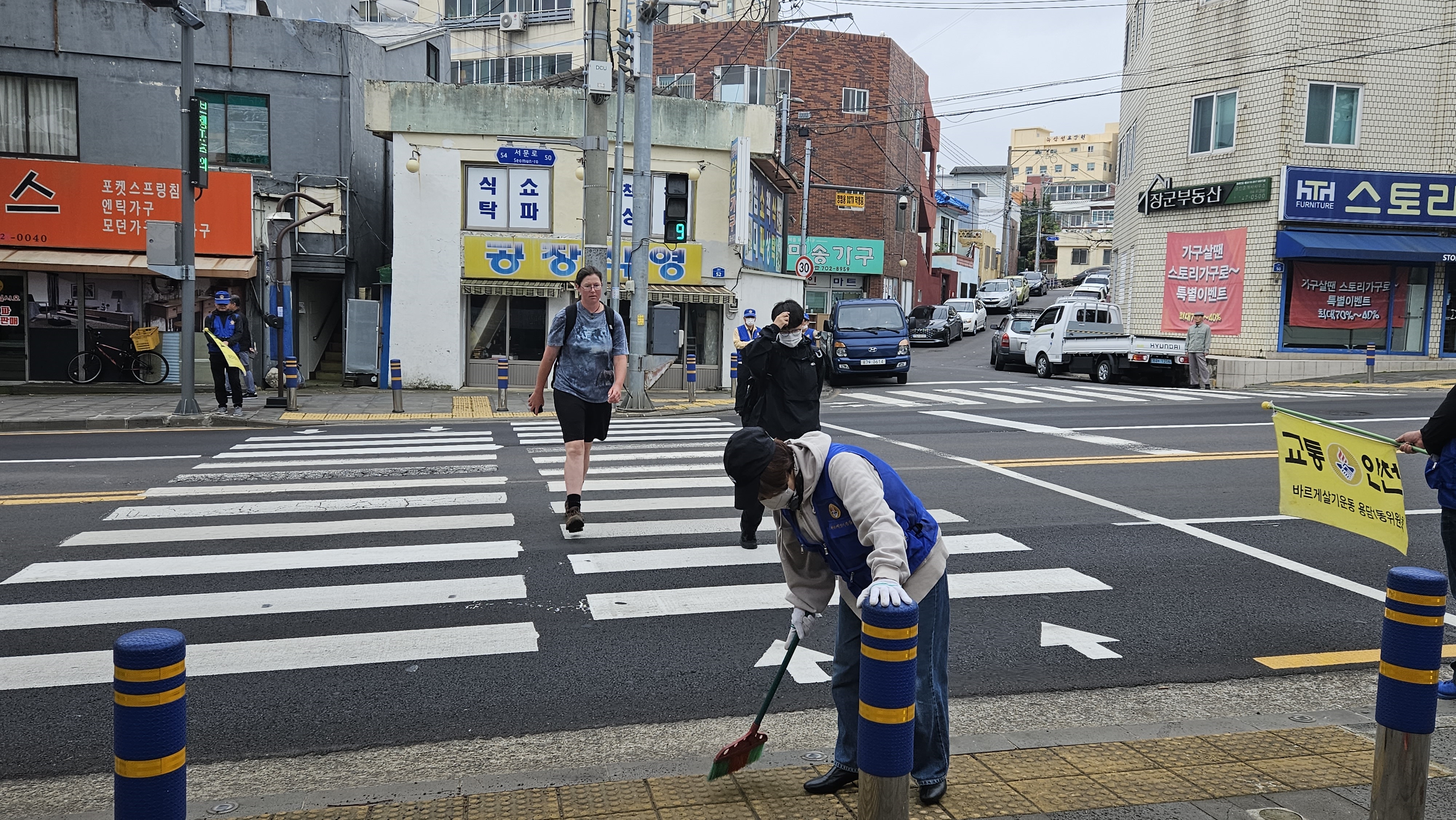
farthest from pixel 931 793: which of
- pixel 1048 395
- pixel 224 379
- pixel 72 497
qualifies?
pixel 1048 395

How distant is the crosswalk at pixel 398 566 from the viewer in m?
5.80

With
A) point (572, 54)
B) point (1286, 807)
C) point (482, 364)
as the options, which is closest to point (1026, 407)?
point (482, 364)

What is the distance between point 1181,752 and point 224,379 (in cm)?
1587

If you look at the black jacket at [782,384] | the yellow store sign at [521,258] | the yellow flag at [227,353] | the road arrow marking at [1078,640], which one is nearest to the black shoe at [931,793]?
the road arrow marking at [1078,640]

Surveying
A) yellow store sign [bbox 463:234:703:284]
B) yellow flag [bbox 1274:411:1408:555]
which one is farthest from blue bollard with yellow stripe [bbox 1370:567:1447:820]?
yellow store sign [bbox 463:234:703:284]

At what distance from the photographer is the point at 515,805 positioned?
3822 millimetres

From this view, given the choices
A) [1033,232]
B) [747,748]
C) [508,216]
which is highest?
[1033,232]

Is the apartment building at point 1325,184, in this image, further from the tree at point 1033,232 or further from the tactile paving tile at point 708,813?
the tree at point 1033,232

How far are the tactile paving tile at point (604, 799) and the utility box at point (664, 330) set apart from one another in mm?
15187

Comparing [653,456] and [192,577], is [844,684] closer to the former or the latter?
[192,577]

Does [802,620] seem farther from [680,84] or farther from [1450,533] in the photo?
[680,84]

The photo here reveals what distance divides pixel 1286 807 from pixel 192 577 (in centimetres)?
619

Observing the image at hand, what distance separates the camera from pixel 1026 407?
18641 mm

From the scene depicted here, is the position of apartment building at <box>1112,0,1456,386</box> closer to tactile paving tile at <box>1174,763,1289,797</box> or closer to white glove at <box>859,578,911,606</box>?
tactile paving tile at <box>1174,763,1289,797</box>
